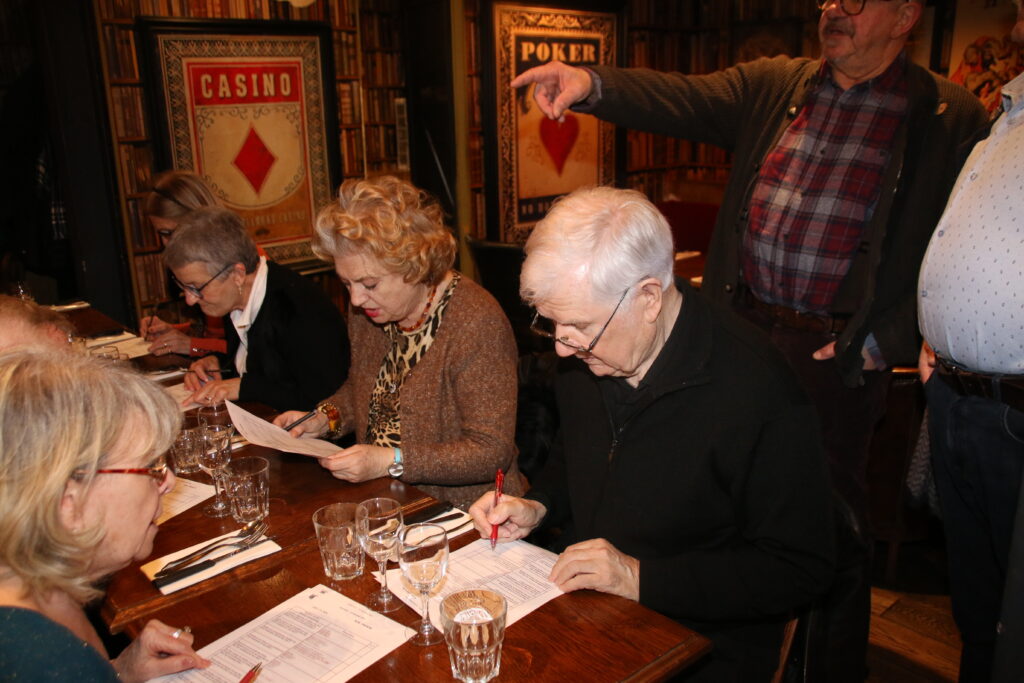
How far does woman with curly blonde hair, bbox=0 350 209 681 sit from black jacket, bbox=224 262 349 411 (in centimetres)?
144

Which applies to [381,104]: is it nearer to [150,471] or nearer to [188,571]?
[188,571]

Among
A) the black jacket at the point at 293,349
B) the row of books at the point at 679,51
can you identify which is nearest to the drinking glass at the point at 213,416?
the black jacket at the point at 293,349

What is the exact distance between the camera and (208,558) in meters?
1.61

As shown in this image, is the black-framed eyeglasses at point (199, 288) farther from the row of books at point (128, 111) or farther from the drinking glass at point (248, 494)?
the row of books at point (128, 111)

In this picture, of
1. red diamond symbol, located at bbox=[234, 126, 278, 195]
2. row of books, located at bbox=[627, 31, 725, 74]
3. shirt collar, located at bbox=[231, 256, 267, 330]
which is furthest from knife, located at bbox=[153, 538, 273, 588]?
row of books, located at bbox=[627, 31, 725, 74]

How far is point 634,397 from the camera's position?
1.62m

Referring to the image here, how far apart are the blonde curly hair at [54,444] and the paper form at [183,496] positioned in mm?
659

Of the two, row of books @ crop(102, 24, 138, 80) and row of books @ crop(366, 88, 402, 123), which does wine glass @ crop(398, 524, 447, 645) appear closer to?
row of books @ crop(102, 24, 138, 80)

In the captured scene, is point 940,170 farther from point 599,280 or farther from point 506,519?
point 506,519

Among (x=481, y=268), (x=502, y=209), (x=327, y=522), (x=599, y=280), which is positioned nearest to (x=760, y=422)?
(x=599, y=280)

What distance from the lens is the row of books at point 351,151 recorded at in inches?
219

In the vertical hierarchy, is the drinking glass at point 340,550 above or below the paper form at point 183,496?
above

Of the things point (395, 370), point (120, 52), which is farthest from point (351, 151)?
point (395, 370)

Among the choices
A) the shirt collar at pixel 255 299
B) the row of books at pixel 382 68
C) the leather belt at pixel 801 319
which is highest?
the row of books at pixel 382 68
